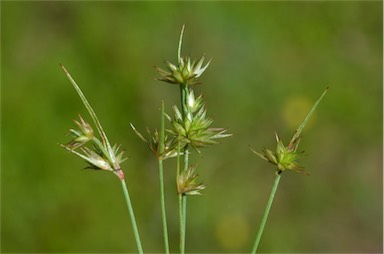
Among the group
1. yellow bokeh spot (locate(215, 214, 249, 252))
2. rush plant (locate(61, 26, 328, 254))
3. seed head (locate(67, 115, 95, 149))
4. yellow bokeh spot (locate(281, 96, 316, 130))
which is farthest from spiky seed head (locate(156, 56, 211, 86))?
yellow bokeh spot (locate(281, 96, 316, 130))

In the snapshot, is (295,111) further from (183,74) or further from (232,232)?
(183,74)

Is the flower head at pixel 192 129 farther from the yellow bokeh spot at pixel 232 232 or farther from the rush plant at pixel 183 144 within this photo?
the yellow bokeh spot at pixel 232 232

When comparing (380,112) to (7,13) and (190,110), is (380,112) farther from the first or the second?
(190,110)

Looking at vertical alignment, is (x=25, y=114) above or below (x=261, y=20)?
below

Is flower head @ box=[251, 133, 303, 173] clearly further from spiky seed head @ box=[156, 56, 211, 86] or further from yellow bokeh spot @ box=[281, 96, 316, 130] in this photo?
yellow bokeh spot @ box=[281, 96, 316, 130]

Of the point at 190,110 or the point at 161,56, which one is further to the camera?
the point at 161,56

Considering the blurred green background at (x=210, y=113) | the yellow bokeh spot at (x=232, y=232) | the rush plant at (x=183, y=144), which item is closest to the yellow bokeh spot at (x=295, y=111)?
the blurred green background at (x=210, y=113)

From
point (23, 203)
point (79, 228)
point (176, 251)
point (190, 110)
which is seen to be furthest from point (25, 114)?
point (190, 110)
